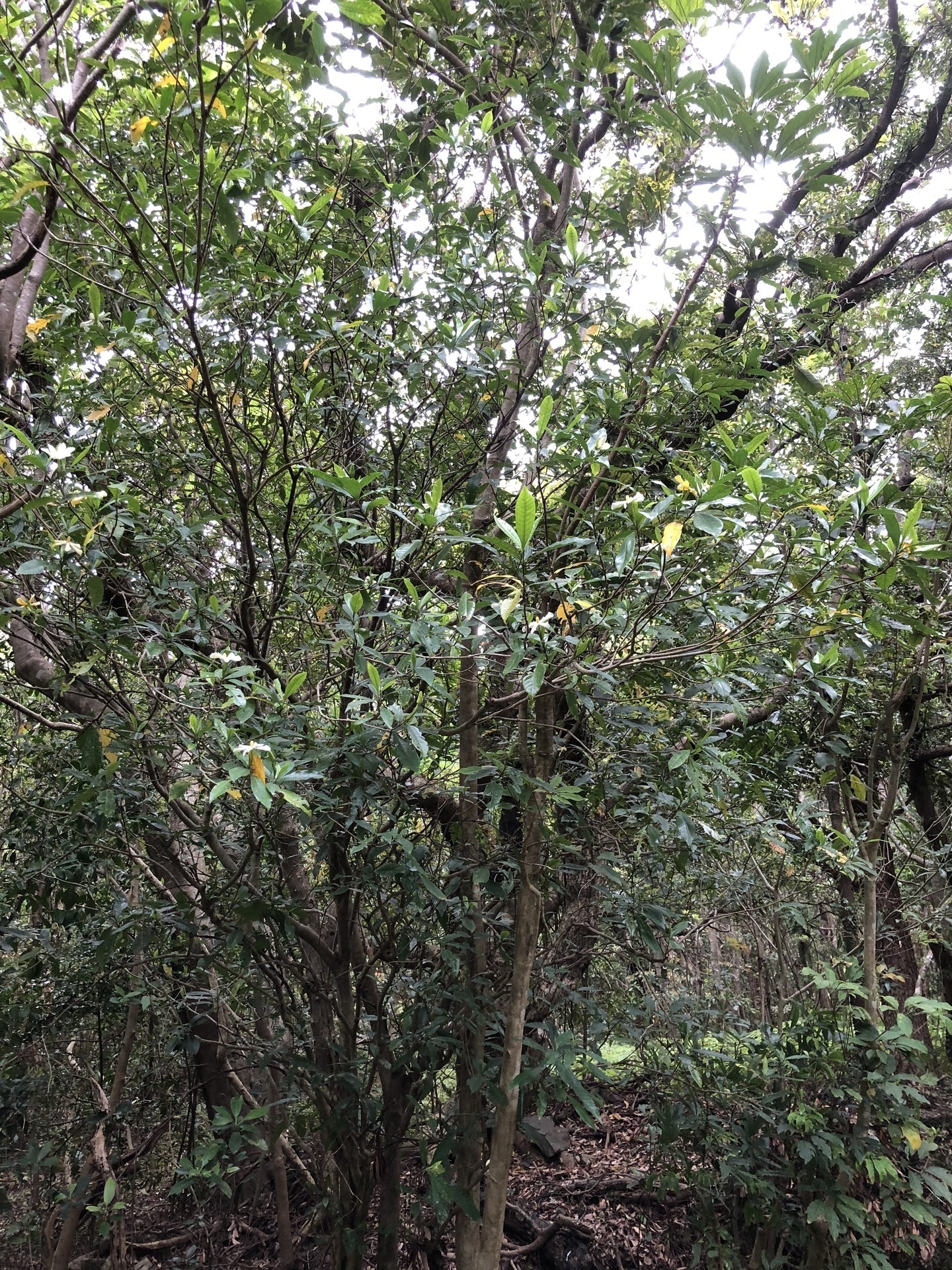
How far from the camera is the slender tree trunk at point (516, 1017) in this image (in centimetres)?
200

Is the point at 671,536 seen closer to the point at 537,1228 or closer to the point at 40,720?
the point at 40,720

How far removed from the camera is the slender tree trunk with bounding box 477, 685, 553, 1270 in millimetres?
2002

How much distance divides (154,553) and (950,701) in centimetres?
375

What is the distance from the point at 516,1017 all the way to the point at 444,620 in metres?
1.12

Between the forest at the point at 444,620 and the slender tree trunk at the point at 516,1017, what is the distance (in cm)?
2

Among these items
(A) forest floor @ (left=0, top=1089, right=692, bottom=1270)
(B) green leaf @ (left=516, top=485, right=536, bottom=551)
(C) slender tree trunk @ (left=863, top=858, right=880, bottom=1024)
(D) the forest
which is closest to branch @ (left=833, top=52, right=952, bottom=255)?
(D) the forest

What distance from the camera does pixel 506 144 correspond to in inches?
119

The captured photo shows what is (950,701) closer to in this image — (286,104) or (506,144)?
(506,144)

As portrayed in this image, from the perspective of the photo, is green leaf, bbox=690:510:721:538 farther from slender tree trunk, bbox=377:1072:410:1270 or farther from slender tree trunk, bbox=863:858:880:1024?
slender tree trunk, bbox=863:858:880:1024

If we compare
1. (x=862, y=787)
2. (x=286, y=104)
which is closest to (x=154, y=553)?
(x=286, y=104)

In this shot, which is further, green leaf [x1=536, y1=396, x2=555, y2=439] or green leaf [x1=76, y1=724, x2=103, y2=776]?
green leaf [x1=76, y1=724, x2=103, y2=776]

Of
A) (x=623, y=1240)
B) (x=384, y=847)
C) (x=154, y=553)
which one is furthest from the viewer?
(x=623, y=1240)

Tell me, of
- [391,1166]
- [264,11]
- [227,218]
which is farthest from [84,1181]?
[264,11]

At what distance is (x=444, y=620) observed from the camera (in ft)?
5.56
